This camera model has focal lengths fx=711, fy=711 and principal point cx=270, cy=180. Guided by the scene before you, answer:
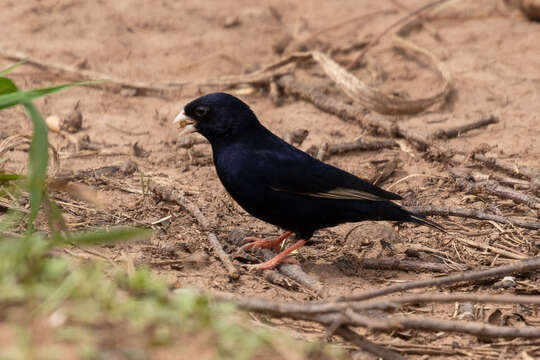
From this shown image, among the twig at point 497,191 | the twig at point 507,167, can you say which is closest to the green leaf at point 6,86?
the twig at point 497,191

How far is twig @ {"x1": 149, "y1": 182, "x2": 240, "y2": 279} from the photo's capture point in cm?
409

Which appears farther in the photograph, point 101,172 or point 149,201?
point 101,172

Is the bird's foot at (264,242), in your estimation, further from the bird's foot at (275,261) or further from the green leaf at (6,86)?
the green leaf at (6,86)

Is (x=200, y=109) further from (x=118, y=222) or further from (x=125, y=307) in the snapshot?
(x=125, y=307)

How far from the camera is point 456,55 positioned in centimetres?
770

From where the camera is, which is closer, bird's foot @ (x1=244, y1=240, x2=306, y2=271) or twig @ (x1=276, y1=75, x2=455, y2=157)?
bird's foot @ (x1=244, y1=240, x2=306, y2=271)

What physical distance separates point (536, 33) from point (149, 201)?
16.6 ft

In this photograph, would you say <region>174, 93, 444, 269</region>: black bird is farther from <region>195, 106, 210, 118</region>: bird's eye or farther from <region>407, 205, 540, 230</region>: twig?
<region>407, 205, 540, 230</region>: twig

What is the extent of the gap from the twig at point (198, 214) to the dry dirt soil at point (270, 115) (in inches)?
2.1

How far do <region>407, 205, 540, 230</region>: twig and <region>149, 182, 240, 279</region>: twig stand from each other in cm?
147

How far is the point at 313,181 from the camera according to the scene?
14.9 feet

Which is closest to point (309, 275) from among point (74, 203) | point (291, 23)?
point (74, 203)

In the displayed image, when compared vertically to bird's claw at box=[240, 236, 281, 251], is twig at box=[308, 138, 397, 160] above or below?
above

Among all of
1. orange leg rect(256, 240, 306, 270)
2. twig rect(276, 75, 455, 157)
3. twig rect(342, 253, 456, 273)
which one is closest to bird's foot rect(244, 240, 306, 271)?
orange leg rect(256, 240, 306, 270)
